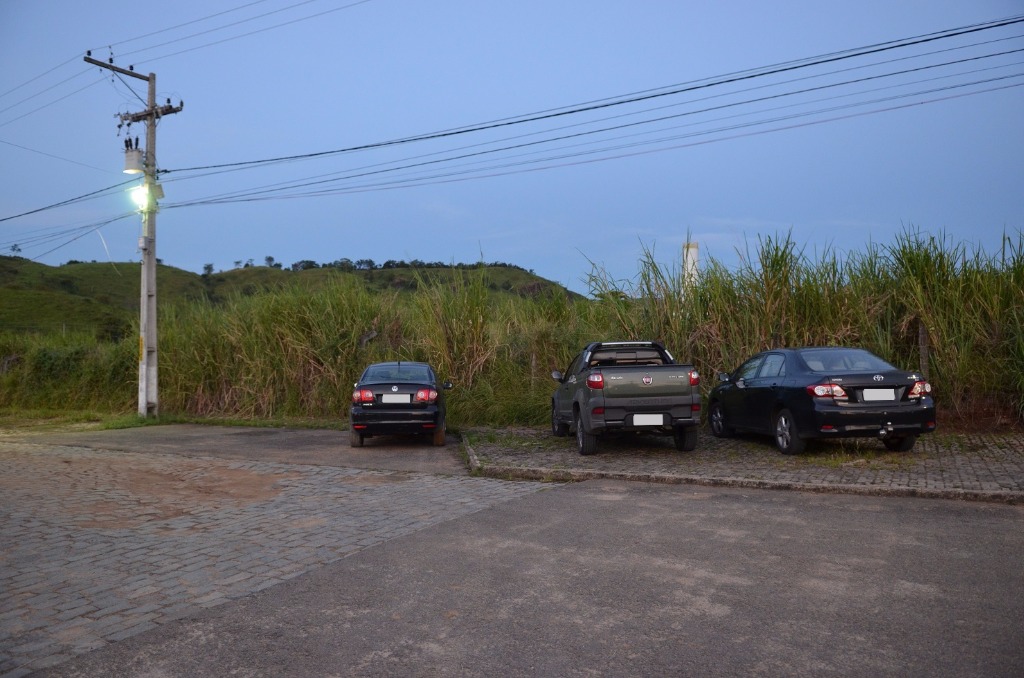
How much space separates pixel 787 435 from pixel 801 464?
95cm

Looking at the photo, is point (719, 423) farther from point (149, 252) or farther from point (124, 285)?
point (124, 285)

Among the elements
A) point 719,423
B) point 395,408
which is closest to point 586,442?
point 719,423

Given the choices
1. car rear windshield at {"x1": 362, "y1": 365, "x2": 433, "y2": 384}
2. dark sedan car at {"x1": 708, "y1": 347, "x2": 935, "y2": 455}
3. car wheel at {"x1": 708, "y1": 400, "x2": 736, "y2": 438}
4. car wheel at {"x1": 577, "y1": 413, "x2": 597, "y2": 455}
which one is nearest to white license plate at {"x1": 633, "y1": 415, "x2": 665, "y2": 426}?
car wheel at {"x1": 577, "y1": 413, "x2": 597, "y2": 455}

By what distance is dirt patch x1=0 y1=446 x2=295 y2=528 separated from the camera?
28.4ft

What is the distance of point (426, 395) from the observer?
14.5 m

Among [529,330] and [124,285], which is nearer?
[529,330]

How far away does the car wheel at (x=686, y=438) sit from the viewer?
1248cm

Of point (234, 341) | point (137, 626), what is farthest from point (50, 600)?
point (234, 341)

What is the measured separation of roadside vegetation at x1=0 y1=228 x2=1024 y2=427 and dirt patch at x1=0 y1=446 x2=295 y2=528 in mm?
7257

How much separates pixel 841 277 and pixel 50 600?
14899mm

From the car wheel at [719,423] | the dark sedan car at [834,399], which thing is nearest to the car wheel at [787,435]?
the dark sedan car at [834,399]

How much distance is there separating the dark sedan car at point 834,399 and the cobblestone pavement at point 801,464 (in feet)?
1.19

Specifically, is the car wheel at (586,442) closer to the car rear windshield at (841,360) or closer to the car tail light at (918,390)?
the car rear windshield at (841,360)

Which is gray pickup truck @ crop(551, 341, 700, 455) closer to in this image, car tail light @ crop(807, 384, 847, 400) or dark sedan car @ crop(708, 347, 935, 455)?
dark sedan car @ crop(708, 347, 935, 455)
